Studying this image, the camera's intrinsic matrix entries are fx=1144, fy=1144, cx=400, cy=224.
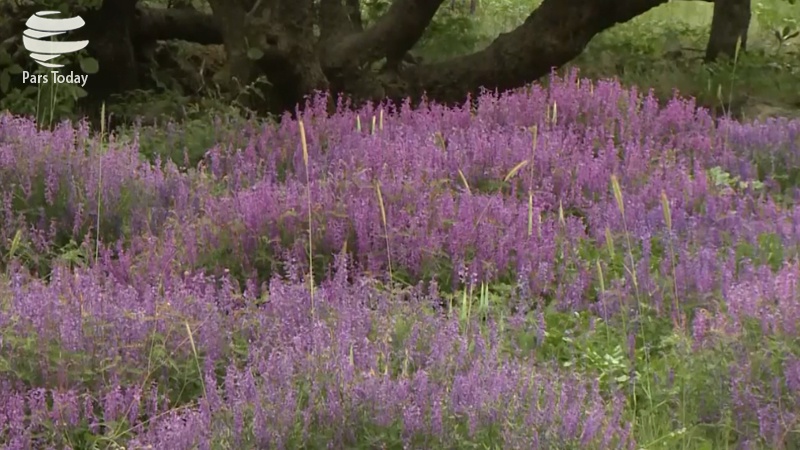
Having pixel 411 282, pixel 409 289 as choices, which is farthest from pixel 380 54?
pixel 409 289

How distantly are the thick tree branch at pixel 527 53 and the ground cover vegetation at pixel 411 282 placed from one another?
145cm

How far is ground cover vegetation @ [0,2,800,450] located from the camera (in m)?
3.19

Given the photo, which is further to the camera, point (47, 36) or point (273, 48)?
point (47, 36)

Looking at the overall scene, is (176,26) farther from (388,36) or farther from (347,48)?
(388,36)

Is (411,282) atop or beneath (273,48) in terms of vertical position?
beneath

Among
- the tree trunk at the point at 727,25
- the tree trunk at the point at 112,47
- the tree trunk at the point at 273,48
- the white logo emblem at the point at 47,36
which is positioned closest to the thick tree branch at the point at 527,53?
the tree trunk at the point at 273,48

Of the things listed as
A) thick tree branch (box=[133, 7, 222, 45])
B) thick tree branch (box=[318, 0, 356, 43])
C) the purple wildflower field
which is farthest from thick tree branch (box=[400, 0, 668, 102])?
the purple wildflower field

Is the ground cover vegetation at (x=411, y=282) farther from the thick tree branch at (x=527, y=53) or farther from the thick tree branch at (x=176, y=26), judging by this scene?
the thick tree branch at (x=176, y=26)

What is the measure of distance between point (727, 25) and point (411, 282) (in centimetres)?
889

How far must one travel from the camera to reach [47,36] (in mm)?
8898

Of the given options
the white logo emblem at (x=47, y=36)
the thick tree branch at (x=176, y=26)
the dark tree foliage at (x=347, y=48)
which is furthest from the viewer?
the thick tree branch at (x=176, y=26)

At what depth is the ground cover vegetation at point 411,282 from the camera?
10.5 feet

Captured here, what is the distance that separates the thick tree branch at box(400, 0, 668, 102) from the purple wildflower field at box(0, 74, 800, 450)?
2.04m

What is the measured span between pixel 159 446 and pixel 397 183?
101 inches
